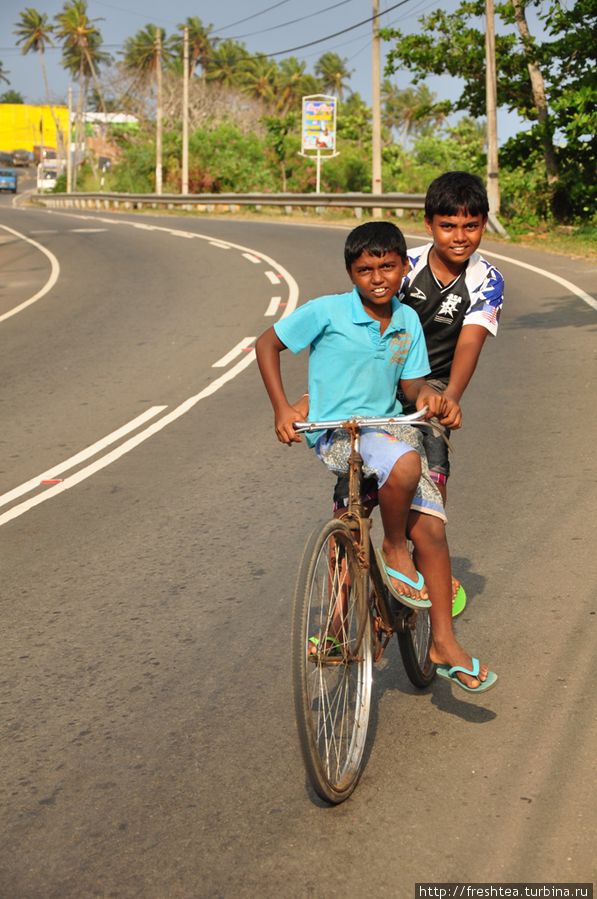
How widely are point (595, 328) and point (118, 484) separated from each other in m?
7.65

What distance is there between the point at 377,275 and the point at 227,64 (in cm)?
11917

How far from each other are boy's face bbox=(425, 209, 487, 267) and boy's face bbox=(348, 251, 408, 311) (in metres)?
0.48

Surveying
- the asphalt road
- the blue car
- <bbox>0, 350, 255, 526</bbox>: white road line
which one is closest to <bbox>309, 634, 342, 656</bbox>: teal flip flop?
the asphalt road

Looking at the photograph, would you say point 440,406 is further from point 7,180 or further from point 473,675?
point 7,180

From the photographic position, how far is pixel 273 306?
56.5ft

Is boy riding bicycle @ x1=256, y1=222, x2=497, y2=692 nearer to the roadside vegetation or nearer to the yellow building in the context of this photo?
the roadside vegetation

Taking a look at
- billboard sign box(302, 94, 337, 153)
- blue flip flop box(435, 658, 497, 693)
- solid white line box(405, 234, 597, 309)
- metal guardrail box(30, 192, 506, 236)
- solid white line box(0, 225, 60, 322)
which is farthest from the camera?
billboard sign box(302, 94, 337, 153)

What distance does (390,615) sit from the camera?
13.8ft

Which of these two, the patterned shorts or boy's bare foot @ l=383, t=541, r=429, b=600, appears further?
boy's bare foot @ l=383, t=541, r=429, b=600

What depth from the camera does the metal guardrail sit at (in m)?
31.6

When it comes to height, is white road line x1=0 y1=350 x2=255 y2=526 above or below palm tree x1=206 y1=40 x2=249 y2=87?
below

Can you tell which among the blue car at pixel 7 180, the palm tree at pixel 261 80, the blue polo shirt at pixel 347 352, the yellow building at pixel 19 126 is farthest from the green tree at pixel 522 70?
the yellow building at pixel 19 126

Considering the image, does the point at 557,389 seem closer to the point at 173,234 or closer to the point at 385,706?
the point at 385,706

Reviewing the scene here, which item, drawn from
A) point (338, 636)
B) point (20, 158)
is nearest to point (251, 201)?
point (338, 636)
